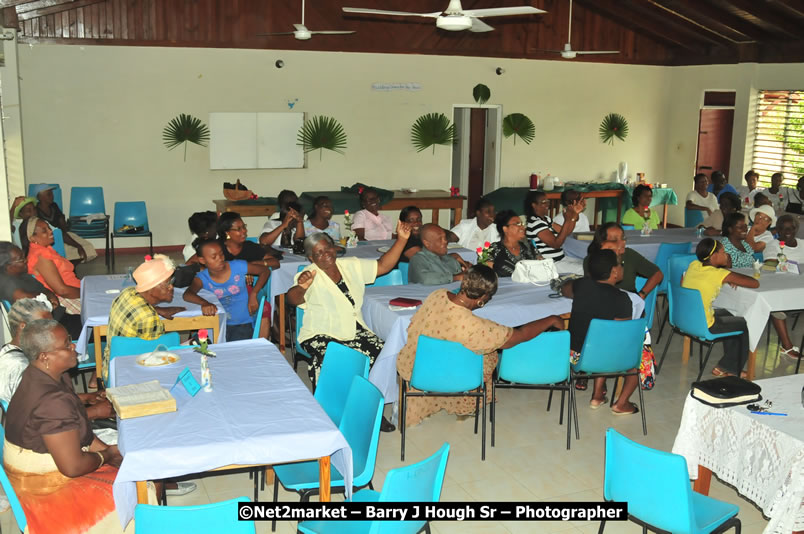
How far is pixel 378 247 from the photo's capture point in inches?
303

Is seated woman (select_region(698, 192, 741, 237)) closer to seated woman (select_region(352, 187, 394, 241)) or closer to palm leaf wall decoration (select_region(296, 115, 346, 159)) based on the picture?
seated woman (select_region(352, 187, 394, 241))

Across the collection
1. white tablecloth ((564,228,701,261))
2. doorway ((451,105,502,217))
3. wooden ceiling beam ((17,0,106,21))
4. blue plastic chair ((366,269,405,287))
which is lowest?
blue plastic chair ((366,269,405,287))

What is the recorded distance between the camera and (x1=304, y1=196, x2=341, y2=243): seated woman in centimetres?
769

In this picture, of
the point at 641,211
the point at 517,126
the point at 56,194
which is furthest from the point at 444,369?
the point at 517,126

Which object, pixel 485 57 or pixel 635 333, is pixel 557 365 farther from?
pixel 485 57

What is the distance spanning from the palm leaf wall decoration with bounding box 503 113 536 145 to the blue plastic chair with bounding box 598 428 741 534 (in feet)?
35.1

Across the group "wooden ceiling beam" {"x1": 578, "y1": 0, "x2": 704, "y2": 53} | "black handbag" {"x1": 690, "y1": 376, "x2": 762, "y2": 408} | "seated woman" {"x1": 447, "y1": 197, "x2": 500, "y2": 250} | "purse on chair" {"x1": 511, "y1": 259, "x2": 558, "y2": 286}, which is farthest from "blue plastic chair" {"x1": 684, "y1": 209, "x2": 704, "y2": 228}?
"black handbag" {"x1": 690, "y1": 376, "x2": 762, "y2": 408}

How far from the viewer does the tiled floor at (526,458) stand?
455 centimetres

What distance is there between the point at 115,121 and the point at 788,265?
8.81 meters

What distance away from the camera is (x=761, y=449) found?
374 cm

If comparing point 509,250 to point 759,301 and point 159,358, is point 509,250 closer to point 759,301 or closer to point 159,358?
point 759,301

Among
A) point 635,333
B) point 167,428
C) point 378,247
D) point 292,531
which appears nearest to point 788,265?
point 635,333

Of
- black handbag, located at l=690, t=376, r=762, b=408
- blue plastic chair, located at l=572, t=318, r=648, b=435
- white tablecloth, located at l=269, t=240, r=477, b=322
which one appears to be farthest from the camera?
white tablecloth, located at l=269, t=240, r=477, b=322

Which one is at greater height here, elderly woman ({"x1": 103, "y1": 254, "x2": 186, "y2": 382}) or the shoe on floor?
elderly woman ({"x1": 103, "y1": 254, "x2": 186, "y2": 382})
